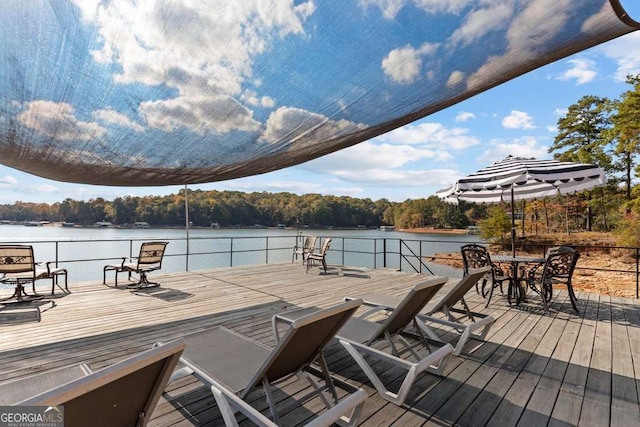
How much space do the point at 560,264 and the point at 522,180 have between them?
1.19 metres

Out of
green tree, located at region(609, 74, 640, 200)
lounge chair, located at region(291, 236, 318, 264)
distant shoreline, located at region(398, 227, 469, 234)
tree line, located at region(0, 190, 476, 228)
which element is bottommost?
distant shoreline, located at region(398, 227, 469, 234)

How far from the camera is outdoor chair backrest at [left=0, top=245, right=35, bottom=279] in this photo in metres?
4.70

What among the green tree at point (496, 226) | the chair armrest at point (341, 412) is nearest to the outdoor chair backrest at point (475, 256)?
the chair armrest at point (341, 412)

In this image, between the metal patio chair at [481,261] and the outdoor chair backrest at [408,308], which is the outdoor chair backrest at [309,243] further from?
the outdoor chair backrest at [408,308]

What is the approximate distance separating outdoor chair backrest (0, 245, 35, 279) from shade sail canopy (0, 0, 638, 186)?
2.11m

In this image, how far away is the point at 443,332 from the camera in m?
3.61

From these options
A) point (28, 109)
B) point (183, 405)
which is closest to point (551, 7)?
point (183, 405)

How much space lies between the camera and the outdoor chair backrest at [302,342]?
5.50 ft

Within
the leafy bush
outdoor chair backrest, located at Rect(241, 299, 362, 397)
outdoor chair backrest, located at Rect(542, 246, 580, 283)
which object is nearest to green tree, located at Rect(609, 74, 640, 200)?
the leafy bush

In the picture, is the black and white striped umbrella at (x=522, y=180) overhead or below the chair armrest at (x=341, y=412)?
overhead

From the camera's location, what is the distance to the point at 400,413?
2.10 m

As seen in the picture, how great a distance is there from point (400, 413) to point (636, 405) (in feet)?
4.93

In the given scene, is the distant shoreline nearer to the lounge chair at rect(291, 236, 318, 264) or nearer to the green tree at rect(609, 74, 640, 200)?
the green tree at rect(609, 74, 640, 200)

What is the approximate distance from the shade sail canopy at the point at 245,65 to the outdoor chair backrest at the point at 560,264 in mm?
2919
